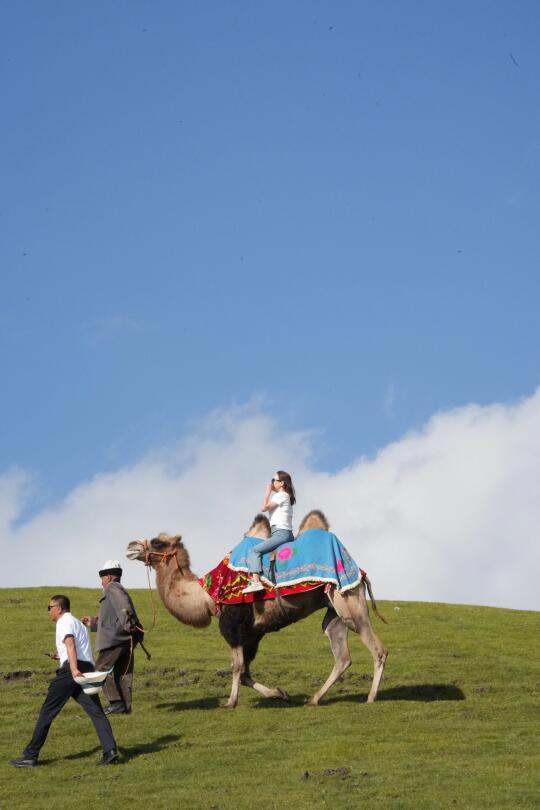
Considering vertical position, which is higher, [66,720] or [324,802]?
[66,720]

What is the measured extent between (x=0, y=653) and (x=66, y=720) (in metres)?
7.59

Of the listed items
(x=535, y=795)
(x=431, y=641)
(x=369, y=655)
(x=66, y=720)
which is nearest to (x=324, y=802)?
(x=535, y=795)

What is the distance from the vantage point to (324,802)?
1230 cm

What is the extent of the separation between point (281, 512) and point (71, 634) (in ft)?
15.4

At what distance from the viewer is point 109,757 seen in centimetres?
1455

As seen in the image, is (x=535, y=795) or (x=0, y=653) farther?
(x=0, y=653)

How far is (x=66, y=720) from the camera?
60.6 feet

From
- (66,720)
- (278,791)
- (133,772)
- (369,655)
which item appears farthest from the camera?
(369,655)

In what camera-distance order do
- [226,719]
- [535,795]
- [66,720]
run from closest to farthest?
1. [535,795]
2. [226,719]
3. [66,720]

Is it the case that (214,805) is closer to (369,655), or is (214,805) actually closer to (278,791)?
(278,791)

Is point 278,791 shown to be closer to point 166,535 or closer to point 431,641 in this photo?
point 166,535

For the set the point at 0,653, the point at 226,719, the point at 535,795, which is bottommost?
the point at 535,795

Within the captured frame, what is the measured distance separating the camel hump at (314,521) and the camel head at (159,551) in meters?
2.22

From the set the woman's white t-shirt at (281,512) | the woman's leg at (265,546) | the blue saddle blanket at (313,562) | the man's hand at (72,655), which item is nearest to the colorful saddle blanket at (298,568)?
the blue saddle blanket at (313,562)
